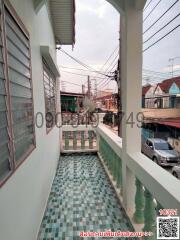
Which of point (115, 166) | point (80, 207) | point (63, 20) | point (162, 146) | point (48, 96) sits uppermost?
point (63, 20)

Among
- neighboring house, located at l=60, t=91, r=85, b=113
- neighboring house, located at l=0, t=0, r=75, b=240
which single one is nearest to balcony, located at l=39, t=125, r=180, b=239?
neighboring house, located at l=0, t=0, r=75, b=240

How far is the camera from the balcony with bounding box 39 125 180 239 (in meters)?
1.17

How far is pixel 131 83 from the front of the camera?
168 centimetres

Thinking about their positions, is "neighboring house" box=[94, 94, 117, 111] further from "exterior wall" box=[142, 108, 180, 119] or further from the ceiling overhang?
the ceiling overhang

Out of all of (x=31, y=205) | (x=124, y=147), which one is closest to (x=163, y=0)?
(x=124, y=147)

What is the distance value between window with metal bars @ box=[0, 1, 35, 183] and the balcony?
0.88 m

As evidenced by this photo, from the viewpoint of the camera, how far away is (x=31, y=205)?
140cm

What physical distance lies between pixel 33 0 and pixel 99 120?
3120 millimetres

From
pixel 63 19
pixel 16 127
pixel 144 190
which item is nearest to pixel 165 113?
pixel 144 190

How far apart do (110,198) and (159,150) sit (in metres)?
4.72

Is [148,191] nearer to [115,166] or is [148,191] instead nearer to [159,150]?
[115,166]

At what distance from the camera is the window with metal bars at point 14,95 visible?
0.89 m

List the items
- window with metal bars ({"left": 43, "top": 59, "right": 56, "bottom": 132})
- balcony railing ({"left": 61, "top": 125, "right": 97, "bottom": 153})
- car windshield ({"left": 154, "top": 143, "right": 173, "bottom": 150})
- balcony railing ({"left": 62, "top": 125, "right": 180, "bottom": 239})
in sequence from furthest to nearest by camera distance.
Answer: car windshield ({"left": 154, "top": 143, "right": 173, "bottom": 150})
balcony railing ({"left": 61, "top": 125, "right": 97, "bottom": 153})
window with metal bars ({"left": 43, "top": 59, "right": 56, "bottom": 132})
balcony railing ({"left": 62, "top": 125, "right": 180, "bottom": 239})

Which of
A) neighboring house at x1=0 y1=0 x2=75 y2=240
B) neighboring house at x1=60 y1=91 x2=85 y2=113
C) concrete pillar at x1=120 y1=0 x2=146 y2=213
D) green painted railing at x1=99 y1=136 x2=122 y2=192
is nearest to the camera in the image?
neighboring house at x1=0 y1=0 x2=75 y2=240
